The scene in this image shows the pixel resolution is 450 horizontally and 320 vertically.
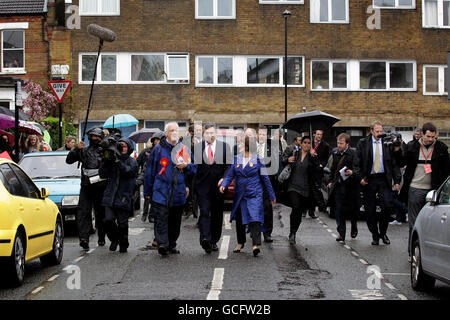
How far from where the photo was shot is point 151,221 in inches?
690

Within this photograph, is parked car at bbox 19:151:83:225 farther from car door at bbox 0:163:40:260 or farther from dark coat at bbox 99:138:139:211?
car door at bbox 0:163:40:260

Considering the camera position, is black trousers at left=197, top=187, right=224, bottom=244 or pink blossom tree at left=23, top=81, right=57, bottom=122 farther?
pink blossom tree at left=23, top=81, right=57, bottom=122

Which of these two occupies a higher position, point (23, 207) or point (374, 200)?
point (23, 207)

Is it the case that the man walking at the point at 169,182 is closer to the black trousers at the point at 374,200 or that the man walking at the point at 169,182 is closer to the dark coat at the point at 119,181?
the dark coat at the point at 119,181

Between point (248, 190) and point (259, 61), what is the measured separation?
20.9m

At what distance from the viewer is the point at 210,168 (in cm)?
1273

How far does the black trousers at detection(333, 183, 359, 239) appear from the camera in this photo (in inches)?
553

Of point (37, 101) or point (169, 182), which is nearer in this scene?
point (169, 182)

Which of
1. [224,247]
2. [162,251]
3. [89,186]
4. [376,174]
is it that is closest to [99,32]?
A: [89,186]

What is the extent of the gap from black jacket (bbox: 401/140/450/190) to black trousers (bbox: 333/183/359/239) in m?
2.14

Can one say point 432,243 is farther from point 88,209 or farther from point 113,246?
point 88,209

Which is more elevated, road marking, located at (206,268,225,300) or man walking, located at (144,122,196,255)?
man walking, located at (144,122,196,255)

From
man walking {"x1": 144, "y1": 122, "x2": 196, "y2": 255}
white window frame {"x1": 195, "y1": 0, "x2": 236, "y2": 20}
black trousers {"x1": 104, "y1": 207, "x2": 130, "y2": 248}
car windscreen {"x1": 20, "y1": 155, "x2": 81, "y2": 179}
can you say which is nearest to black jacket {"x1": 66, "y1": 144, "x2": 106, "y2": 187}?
black trousers {"x1": 104, "y1": 207, "x2": 130, "y2": 248}

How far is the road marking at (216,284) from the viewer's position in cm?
836
